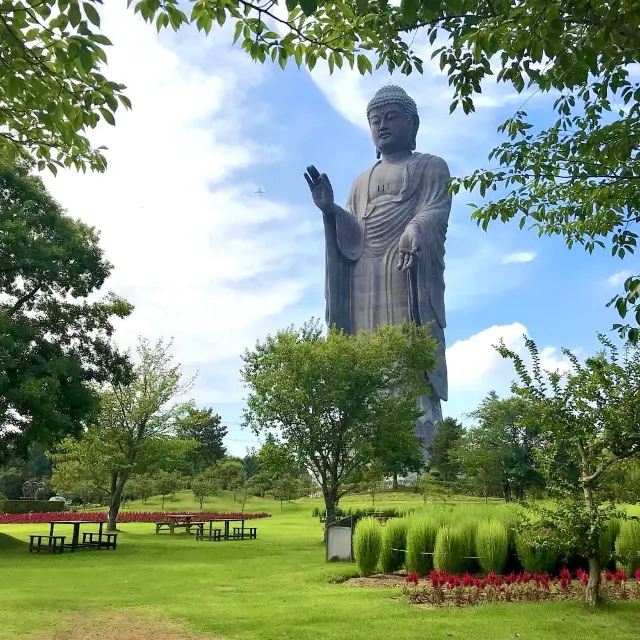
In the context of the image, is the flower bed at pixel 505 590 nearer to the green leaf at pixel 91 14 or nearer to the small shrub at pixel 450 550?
the small shrub at pixel 450 550

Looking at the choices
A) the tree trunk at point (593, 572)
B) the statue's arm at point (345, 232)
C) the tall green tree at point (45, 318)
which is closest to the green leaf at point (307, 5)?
the tree trunk at point (593, 572)

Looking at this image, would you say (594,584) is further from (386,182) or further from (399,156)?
(399,156)

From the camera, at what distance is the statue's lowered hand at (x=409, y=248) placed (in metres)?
36.3

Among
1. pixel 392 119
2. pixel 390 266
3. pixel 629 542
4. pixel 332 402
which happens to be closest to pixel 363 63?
pixel 629 542

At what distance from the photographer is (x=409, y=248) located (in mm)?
36750

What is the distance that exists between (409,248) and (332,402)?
20.0 m

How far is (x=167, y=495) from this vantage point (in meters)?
45.8

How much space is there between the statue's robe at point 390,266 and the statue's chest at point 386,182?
26cm

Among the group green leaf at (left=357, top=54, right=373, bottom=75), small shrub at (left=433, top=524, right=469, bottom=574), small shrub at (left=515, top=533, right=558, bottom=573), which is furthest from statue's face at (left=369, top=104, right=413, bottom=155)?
green leaf at (left=357, top=54, right=373, bottom=75)

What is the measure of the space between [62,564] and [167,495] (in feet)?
111

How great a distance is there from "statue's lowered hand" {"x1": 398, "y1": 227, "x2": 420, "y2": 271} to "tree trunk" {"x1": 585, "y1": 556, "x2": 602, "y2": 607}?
2924 centimetres

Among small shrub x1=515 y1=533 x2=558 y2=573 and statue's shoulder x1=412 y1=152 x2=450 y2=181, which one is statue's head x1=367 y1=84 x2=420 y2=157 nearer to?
statue's shoulder x1=412 y1=152 x2=450 y2=181

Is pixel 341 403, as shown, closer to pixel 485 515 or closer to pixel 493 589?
pixel 485 515

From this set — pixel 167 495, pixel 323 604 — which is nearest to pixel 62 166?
pixel 323 604
